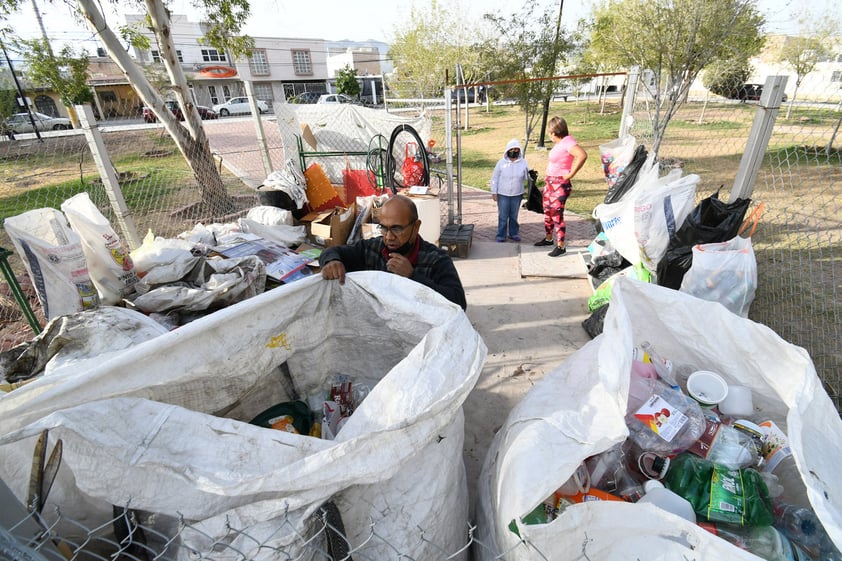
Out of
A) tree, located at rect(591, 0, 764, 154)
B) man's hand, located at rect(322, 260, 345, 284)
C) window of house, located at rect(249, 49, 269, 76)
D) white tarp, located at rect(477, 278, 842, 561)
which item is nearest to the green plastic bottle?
white tarp, located at rect(477, 278, 842, 561)

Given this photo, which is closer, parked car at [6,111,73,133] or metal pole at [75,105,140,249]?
metal pole at [75,105,140,249]

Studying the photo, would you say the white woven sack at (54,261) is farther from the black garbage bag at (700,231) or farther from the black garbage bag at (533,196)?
the black garbage bag at (533,196)

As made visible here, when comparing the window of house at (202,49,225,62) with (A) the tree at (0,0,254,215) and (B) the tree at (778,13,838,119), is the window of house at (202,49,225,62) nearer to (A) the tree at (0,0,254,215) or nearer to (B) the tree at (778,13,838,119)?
(A) the tree at (0,0,254,215)

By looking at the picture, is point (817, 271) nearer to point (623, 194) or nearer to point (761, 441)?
point (623, 194)

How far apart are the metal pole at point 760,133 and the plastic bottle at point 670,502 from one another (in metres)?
2.58

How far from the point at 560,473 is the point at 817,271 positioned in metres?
4.69

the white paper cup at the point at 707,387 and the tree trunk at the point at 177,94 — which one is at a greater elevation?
the tree trunk at the point at 177,94

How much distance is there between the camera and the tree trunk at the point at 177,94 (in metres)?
4.82

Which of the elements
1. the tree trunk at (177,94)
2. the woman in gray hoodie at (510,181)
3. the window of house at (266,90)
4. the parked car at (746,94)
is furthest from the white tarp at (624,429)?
the window of house at (266,90)

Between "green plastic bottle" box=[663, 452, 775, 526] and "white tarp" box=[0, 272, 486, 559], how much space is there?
79cm

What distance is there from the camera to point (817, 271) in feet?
13.0

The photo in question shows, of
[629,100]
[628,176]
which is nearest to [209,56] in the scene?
[629,100]

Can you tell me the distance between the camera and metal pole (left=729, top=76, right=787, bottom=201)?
8.40 feet

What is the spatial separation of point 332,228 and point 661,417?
3647mm
